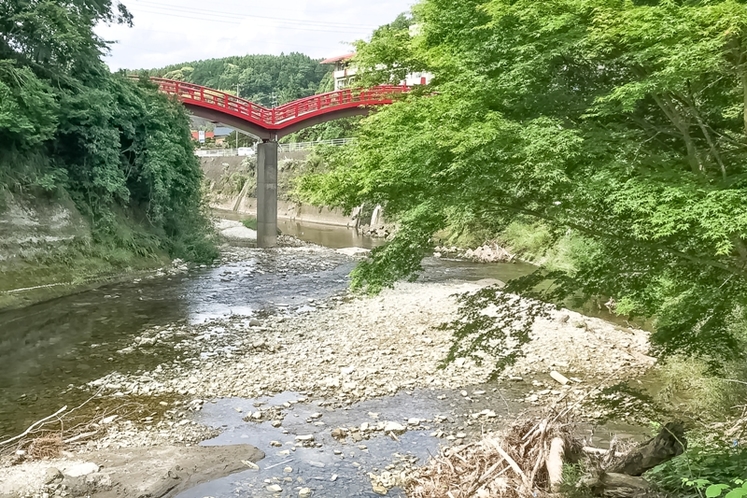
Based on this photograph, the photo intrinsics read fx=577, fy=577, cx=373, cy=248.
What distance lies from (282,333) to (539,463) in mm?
7220

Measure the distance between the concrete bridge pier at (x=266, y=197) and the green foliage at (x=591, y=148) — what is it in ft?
64.4

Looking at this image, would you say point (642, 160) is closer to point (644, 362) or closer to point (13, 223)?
point (644, 362)

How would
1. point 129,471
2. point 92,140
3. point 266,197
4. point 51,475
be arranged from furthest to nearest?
1. point 266,197
2. point 92,140
3. point 129,471
4. point 51,475

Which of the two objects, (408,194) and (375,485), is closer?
(408,194)

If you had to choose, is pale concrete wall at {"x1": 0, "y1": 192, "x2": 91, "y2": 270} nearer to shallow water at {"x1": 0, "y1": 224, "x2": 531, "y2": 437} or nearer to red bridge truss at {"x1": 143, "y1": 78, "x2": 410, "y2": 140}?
shallow water at {"x1": 0, "y1": 224, "x2": 531, "y2": 437}

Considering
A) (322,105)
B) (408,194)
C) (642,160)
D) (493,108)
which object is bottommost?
(408,194)

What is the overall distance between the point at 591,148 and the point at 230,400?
608 cm

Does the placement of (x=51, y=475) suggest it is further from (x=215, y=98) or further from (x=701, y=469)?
(x=215, y=98)

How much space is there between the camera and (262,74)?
72.6m

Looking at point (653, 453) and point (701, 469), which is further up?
point (701, 469)

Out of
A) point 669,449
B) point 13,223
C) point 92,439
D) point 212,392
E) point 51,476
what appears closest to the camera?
point 669,449

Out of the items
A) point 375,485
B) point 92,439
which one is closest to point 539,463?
point 375,485

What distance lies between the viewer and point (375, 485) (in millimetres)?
5926

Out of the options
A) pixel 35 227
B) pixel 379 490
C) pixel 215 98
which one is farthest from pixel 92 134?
pixel 379 490
